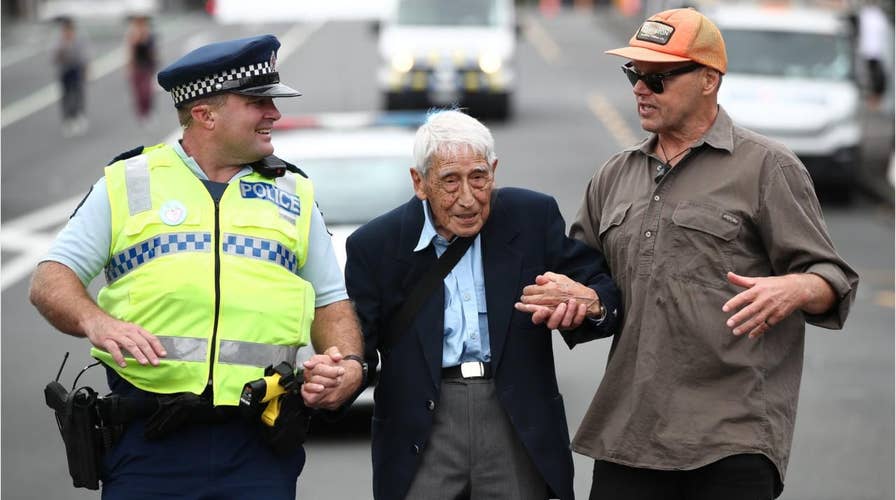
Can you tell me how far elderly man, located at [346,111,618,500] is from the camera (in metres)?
4.69

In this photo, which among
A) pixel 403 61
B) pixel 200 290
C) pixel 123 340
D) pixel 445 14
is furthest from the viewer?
pixel 445 14

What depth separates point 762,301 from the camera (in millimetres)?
4426

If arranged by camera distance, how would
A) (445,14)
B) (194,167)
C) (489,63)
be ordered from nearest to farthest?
(194,167) < (489,63) < (445,14)

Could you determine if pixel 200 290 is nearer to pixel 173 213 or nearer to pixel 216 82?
pixel 173 213

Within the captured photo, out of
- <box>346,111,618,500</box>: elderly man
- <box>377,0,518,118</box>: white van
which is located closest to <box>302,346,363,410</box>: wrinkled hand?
<box>346,111,618,500</box>: elderly man

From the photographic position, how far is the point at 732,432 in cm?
458

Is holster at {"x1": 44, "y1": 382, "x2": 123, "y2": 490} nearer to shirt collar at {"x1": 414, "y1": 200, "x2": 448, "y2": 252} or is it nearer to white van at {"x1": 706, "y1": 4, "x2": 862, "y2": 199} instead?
shirt collar at {"x1": 414, "y1": 200, "x2": 448, "y2": 252}

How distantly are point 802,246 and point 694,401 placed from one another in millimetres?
552

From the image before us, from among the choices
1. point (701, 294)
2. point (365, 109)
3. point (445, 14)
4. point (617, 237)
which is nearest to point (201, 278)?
point (617, 237)

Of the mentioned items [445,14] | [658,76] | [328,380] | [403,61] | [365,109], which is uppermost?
[658,76]

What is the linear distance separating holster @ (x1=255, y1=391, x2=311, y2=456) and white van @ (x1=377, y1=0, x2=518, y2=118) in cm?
2027

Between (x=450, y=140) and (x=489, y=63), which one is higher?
(x=450, y=140)

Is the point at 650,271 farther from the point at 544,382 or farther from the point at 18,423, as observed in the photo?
the point at 18,423

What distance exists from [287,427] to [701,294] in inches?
50.0
